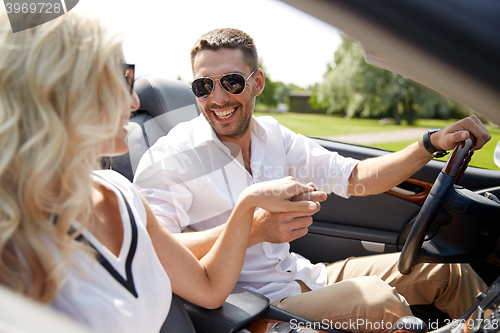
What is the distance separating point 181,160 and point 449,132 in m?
1.12

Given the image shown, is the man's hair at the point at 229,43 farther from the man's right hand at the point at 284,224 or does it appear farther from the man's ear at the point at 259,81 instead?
the man's right hand at the point at 284,224

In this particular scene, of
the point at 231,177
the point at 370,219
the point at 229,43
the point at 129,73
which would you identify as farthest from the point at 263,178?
the point at 129,73

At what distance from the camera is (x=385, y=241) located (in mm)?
2211

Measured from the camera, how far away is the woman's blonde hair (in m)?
0.69

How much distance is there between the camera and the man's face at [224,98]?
1795mm

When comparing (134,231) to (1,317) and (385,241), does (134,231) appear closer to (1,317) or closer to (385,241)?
(1,317)

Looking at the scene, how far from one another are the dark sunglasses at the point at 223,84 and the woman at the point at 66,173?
918mm

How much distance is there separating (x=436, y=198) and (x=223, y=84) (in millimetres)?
1022

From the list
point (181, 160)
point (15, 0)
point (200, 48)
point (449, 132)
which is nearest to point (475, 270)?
point (449, 132)

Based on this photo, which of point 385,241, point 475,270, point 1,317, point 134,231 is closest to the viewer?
point 1,317

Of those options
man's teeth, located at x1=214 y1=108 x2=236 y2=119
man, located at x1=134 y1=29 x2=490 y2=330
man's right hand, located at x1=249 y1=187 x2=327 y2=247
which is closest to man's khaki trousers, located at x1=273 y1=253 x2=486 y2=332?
man, located at x1=134 y1=29 x2=490 y2=330

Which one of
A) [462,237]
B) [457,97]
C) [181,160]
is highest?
[457,97]

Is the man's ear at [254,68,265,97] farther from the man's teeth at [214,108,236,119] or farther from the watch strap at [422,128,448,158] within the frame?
the watch strap at [422,128,448,158]

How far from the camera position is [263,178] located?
187 cm
